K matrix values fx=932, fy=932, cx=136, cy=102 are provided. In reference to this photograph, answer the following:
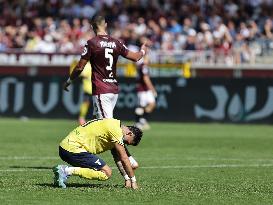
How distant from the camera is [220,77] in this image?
30.8 meters

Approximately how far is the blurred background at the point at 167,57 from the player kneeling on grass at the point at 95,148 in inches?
652

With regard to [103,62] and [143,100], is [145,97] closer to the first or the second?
[143,100]

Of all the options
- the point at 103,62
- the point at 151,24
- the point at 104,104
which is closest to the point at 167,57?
the point at 151,24

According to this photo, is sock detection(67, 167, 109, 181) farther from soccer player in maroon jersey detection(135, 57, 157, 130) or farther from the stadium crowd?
the stadium crowd

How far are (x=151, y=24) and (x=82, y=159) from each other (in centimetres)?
2341

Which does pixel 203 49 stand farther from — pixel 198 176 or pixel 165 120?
pixel 198 176

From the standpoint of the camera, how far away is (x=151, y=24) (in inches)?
1409

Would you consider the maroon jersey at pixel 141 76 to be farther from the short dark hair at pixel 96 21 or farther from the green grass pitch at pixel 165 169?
the short dark hair at pixel 96 21

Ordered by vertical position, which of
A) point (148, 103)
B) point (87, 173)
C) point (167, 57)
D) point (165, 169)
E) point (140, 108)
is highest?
point (87, 173)

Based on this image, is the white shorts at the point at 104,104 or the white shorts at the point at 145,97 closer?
the white shorts at the point at 104,104

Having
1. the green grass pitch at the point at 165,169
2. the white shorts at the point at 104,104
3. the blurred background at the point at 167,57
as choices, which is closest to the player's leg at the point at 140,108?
the green grass pitch at the point at 165,169

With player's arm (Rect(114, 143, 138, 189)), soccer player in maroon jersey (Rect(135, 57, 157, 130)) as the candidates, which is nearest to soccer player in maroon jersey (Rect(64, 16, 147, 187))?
player's arm (Rect(114, 143, 138, 189))

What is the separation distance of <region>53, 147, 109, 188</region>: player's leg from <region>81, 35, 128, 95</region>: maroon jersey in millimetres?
2107

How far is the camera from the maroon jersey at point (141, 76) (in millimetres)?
27891
